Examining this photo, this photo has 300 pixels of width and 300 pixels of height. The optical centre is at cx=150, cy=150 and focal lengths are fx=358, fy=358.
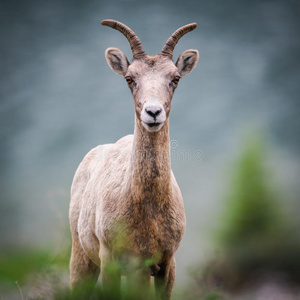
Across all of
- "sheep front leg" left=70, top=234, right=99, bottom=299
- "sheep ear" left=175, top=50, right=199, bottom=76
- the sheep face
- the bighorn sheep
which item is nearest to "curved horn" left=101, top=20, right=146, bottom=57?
the bighorn sheep

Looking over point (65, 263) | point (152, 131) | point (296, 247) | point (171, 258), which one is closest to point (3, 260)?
point (65, 263)

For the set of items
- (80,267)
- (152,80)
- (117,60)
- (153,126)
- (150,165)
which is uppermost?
(117,60)

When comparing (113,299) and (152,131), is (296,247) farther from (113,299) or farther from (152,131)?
(113,299)

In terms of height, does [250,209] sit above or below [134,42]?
below

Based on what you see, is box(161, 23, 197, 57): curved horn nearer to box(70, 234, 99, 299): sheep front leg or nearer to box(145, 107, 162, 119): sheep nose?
box(145, 107, 162, 119): sheep nose

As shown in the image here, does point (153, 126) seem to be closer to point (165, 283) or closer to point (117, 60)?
point (117, 60)

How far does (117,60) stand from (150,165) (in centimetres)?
170

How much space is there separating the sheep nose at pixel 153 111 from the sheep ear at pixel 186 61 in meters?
1.51

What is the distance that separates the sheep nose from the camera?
3.96 metres

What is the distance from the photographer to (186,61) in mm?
5359

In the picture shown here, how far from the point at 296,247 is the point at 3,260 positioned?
12.9ft

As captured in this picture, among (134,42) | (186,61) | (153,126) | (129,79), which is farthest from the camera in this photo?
(186,61)

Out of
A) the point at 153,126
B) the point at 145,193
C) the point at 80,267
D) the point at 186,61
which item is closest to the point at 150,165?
the point at 145,193

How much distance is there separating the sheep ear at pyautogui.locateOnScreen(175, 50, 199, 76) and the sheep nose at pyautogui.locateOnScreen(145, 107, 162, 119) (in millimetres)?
1508
